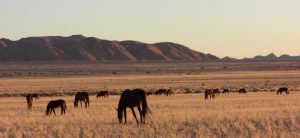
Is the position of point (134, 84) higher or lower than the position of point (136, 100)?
lower

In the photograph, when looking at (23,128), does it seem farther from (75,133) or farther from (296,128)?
(296,128)

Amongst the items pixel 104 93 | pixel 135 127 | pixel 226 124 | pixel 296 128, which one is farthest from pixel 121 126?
pixel 104 93

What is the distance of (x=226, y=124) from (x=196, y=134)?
2833mm

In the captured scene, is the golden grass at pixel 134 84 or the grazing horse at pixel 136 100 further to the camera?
the golden grass at pixel 134 84

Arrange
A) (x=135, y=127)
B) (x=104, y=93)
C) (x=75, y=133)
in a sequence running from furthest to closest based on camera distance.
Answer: (x=104, y=93)
(x=135, y=127)
(x=75, y=133)

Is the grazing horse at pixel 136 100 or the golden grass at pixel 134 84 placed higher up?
the grazing horse at pixel 136 100

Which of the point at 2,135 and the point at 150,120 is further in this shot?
the point at 150,120

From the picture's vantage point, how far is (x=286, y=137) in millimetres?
16750

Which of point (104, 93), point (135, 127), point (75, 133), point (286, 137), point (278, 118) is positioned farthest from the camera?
point (104, 93)

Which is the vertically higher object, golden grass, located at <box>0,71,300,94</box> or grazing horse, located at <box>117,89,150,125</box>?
grazing horse, located at <box>117,89,150,125</box>

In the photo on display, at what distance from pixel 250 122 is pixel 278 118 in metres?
2.20

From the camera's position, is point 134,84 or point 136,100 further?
point 134,84

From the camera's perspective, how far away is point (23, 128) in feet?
67.7

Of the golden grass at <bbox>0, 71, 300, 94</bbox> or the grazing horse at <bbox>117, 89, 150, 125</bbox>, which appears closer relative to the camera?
the grazing horse at <bbox>117, 89, 150, 125</bbox>
